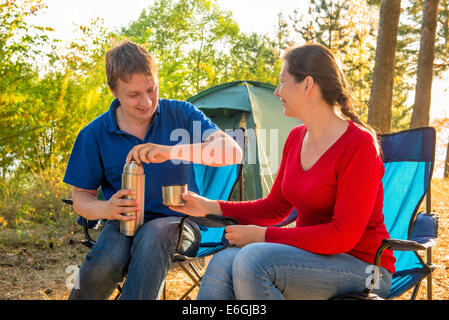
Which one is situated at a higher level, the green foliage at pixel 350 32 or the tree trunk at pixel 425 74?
the green foliage at pixel 350 32

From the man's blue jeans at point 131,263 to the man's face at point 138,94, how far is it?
0.44 m

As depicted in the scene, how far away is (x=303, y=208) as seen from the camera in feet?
A: 5.01

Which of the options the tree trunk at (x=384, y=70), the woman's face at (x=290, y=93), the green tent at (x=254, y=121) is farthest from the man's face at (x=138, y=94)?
the tree trunk at (x=384, y=70)

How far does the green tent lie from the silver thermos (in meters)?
2.30

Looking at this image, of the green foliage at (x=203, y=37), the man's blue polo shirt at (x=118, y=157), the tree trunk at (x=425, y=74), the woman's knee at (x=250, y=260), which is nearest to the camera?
the woman's knee at (x=250, y=260)

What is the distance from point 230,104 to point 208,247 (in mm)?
2178

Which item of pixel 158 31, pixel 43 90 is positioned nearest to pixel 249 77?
pixel 43 90

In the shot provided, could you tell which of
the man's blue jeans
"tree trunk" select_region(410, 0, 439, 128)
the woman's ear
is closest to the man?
the man's blue jeans

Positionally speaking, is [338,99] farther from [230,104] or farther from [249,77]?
[249,77]

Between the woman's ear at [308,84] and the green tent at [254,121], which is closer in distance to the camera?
the woman's ear at [308,84]

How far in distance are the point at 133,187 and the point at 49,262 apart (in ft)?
6.99

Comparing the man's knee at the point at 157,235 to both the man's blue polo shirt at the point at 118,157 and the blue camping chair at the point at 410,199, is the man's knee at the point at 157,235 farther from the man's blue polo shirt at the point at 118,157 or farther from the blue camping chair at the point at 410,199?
the blue camping chair at the point at 410,199

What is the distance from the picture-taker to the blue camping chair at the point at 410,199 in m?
1.79

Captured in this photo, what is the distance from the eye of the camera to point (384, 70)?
17.3ft
